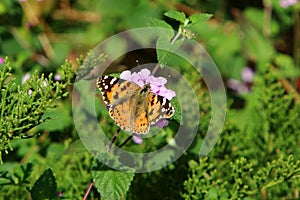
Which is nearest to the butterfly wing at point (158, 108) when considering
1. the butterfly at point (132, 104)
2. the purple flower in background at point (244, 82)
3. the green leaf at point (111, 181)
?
the butterfly at point (132, 104)

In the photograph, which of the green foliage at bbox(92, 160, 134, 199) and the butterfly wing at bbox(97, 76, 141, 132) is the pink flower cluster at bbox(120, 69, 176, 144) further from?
the green foliage at bbox(92, 160, 134, 199)

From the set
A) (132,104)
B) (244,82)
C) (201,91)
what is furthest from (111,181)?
(244,82)

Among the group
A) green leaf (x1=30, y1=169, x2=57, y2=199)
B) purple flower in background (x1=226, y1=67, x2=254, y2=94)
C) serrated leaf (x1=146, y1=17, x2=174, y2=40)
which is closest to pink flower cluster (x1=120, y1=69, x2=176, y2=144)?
serrated leaf (x1=146, y1=17, x2=174, y2=40)

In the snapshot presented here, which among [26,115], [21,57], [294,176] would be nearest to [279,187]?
[294,176]

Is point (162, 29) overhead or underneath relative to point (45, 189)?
overhead

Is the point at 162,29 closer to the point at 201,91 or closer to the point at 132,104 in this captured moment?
the point at 132,104

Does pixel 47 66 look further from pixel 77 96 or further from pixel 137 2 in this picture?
pixel 77 96
